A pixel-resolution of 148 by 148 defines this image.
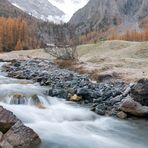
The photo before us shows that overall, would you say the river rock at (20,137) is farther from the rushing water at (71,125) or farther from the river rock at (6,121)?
the rushing water at (71,125)

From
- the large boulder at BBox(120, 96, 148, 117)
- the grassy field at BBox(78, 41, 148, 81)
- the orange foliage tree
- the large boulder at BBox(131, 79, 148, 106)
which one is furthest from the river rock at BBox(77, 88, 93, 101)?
the orange foliage tree

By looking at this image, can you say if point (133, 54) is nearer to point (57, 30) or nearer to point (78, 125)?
point (57, 30)

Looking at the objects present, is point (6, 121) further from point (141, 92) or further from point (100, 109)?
point (141, 92)

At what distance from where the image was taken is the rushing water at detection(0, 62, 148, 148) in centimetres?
1781

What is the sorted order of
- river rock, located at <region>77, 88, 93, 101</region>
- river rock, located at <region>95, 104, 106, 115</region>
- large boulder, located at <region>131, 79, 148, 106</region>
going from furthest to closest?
river rock, located at <region>77, 88, 93, 101</region> < large boulder, located at <region>131, 79, 148, 106</region> < river rock, located at <region>95, 104, 106, 115</region>

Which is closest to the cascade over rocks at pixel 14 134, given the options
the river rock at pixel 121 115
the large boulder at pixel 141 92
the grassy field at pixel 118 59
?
the river rock at pixel 121 115

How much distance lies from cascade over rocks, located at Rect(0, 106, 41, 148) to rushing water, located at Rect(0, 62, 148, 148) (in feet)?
2.52

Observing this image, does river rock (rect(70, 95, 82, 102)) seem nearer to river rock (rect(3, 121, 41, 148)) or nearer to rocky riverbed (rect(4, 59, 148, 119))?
rocky riverbed (rect(4, 59, 148, 119))

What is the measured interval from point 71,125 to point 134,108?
15.3 ft

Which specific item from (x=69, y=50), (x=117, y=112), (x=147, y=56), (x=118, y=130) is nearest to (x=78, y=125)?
(x=118, y=130)

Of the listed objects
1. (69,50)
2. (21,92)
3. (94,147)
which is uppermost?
(69,50)

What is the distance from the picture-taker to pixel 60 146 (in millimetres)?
17109

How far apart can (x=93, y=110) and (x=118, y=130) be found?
12.4 feet

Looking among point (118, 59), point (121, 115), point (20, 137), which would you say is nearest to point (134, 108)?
point (121, 115)
